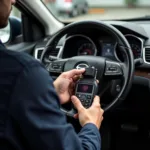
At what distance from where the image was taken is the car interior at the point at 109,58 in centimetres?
224

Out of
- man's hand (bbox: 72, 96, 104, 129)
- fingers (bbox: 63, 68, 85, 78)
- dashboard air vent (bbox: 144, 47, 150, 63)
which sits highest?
fingers (bbox: 63, 68, 85, 78)

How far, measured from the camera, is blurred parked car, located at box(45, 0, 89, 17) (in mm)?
14703

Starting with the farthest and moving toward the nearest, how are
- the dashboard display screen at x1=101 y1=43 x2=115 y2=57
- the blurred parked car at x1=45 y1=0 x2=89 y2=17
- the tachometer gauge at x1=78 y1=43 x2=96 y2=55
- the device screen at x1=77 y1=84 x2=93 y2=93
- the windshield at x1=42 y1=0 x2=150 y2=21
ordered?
1. the blurred parked car at x1=45 y1=0 x2=89 y2=17
2. the windshield at x1=42 y1=0 x2=150 y2=21
3. the tachometer gauge at x1=78 y1=43 x2=96 y2=55
4. the dashboard display screen at x1=101 y1=43 x2=115 y2=57
5. the device screen at x1=77 y1=84 x2=93 y2=93

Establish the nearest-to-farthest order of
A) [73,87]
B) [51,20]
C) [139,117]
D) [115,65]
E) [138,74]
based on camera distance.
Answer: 1. [73,87]
2. [115,65]
3. [138,74]
4. [139,117]
5. [51,20]

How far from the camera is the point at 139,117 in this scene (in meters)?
2.82

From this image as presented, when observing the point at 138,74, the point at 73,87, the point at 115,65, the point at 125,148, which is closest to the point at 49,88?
the point at 73,87

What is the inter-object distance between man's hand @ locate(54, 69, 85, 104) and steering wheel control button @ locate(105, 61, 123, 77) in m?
0.32

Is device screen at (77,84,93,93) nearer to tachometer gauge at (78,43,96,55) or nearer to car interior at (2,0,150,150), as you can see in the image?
car interior at (2,0,150,150)

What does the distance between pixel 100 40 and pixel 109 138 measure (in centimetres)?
68

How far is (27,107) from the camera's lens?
121cm

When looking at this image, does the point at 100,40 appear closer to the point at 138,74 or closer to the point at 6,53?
the point at 138,74

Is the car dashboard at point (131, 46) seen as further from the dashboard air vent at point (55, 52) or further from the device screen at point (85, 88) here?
the device screen at point (85, 88)

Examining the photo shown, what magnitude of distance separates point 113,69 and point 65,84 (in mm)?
432

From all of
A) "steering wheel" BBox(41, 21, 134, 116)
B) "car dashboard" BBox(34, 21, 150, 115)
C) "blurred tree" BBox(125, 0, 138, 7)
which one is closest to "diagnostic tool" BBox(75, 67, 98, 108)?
"steering wheel" BBox(41, 21, 134, 116)
